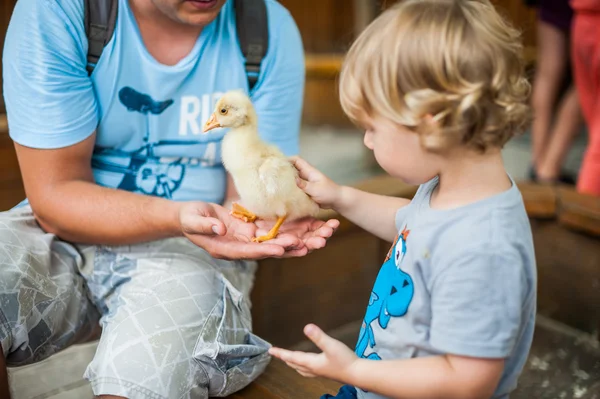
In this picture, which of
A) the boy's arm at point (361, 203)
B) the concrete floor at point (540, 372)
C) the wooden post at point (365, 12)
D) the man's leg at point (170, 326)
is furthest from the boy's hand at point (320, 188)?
the wooden post at point (365, 12)

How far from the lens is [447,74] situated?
0.90 m

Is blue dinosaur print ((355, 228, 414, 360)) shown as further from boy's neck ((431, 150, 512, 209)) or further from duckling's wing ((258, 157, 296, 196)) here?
duckling's wing ((258, 157, 296, 196))

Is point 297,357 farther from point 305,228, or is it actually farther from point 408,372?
point 305,228

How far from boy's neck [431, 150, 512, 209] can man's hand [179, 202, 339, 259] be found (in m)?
0.32

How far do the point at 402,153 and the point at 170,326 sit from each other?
57 centimetres

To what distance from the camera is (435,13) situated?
0.92 m

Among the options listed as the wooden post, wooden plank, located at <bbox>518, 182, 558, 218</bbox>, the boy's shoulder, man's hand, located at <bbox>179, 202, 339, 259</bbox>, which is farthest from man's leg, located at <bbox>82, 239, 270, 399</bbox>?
the wooden post

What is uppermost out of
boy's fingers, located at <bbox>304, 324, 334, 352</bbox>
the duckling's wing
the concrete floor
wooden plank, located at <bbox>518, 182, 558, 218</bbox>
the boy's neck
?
the boy's neck

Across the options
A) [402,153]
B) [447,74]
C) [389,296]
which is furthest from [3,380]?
[447,74]

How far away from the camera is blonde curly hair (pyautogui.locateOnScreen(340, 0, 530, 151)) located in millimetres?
896

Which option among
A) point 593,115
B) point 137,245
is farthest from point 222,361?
point 593,115

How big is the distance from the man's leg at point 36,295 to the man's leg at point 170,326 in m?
0.06

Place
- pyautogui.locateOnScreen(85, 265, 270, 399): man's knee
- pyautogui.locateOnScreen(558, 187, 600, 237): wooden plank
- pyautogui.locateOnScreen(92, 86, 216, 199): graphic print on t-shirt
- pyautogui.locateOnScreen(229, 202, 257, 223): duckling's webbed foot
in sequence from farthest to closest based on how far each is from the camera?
pyautogui.locateOnScreen(558, 187, 600, 237): wooden plank
pyautogui.locateOnScreen(92, 86, 216, 199): graphic print on t-shirt
pyautogui.locateOnScreen(229, 202, 257, 223): duckling's webbed foot
pyautogui.locateOnScreen(85, 265, 270, 399): man's knee

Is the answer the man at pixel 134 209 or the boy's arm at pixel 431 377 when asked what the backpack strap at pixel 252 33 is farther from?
the boy's arm at pixel 431 377
